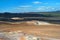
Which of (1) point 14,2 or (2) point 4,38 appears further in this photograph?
(1) point 14,2

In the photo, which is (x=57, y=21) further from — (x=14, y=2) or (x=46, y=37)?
(x=14, y=2)

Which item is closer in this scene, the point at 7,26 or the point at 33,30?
the point at 33,30

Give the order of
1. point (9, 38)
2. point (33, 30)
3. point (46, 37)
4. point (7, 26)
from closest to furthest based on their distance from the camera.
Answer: point (9, 38), point (46, 37), point (33, 30), point (7, 26)

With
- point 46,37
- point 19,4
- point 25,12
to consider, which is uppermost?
point 19,4

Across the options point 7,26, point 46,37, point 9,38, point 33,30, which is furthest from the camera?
point 7,26

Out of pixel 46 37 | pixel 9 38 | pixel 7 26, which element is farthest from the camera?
pixel 7 26

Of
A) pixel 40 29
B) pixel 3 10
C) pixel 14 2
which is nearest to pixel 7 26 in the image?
pixel 3 10

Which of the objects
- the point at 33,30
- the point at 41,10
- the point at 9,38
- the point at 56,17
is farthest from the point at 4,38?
the point at 56,17

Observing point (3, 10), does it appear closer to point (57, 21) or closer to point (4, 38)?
point (4, 38)

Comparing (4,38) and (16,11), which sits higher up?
(16,11)
